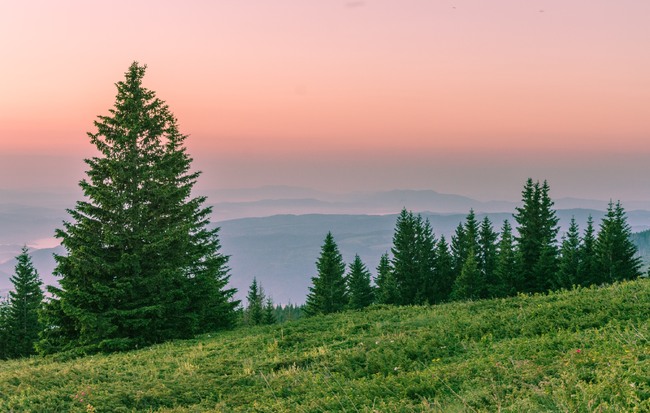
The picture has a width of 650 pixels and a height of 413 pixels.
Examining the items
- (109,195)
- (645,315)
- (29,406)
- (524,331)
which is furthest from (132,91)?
(645,315)

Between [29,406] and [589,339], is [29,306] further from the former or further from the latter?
[589,339]

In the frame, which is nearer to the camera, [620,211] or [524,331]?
[524,331]

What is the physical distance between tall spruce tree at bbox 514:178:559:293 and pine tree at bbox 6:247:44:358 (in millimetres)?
53340

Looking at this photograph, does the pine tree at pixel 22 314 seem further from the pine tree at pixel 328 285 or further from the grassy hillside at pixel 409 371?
the grassy hillside at pixel 409 371

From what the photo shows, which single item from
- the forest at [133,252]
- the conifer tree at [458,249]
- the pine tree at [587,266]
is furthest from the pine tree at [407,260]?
the forest at [133,252]

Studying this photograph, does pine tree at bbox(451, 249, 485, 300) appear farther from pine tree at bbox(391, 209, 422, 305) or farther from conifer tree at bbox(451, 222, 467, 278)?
conifer tree at bbox(451, 222, 467, 278)

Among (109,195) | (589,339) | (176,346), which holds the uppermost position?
(109,195)

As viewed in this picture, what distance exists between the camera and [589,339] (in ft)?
31.7

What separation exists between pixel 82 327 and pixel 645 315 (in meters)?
22.0

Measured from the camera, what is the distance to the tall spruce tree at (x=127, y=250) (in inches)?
898

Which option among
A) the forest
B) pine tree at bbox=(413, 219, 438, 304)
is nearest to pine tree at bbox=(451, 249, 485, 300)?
pine tree at bbox=(413, 219, 438, 304)

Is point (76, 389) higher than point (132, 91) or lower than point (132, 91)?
lower

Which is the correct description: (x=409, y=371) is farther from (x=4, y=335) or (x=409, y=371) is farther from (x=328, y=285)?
(x=4, y=335)

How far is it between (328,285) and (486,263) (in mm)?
22399
